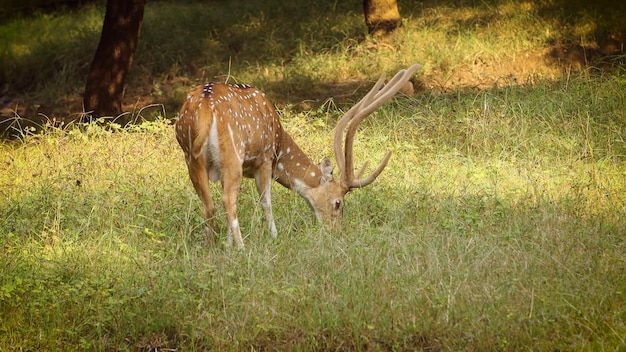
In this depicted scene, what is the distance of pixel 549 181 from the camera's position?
314 inches

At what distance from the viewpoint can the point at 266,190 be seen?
7.23m

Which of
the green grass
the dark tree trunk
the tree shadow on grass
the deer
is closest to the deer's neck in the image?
the deer

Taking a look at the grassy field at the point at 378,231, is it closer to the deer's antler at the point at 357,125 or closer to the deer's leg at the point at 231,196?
the deer's leg at the point at 231,196

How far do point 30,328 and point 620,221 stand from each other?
4.08 metres

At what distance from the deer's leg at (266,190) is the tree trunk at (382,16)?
5.67 m

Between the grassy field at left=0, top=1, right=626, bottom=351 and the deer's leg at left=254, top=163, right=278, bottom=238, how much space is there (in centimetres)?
9

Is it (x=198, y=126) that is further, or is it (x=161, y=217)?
(x=161, y=217)

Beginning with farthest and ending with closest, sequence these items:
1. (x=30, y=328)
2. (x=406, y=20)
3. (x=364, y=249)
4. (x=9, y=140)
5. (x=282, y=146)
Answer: (x=406, y=20), (x=9, y=140), (x=282, y=146), (x=364, y=249), (x=30, y=328)

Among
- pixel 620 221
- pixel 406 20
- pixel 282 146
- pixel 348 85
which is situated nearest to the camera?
pixel 620 221

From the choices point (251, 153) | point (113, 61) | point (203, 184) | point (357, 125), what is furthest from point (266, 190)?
point (113, 61)

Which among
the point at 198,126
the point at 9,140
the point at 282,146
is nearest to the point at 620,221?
the point at 282,146

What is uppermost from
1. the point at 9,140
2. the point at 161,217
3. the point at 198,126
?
the point at 198,126

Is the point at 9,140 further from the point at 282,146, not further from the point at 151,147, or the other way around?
the point at 282,146

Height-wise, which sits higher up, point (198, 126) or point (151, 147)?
point (198, 126)
